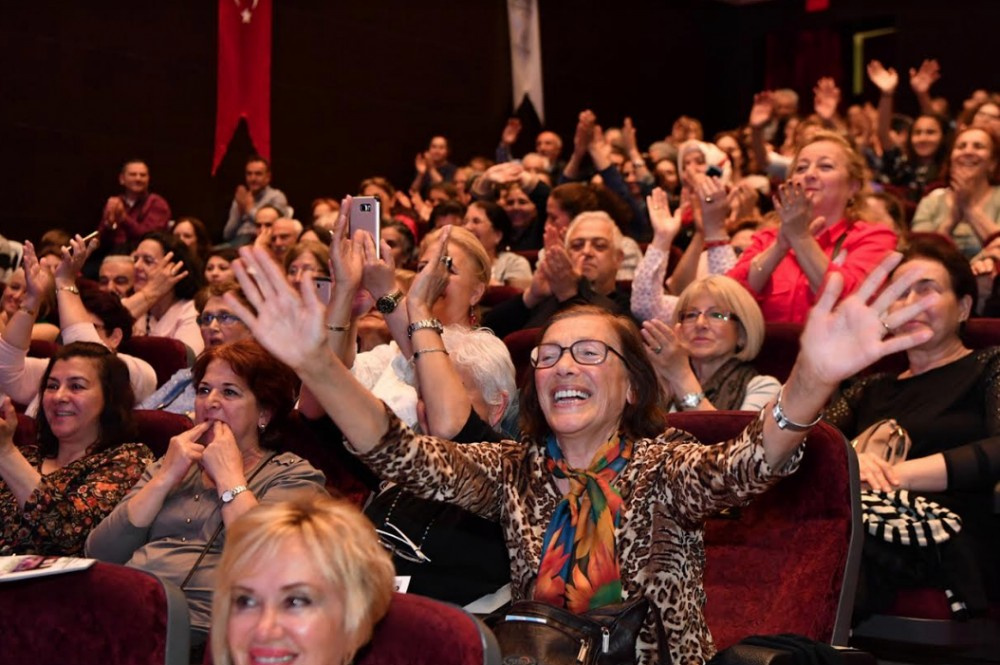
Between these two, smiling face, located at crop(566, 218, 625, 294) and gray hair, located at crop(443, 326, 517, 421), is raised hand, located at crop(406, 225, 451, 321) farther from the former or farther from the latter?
smiling face, located at crop(566, 218, 625, 294)

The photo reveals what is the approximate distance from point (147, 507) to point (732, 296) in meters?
1.46

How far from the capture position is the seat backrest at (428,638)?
151cm

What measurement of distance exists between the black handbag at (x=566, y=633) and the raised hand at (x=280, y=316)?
0.48m

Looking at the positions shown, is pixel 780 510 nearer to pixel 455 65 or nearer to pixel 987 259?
pixel 987 259

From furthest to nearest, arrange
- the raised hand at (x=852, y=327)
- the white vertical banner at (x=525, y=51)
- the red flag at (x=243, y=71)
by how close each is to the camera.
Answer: the white vertical banner at (x=525, y=51)
the red flag at (x=243, y=71)
the raised hand at (x=852, y=327)

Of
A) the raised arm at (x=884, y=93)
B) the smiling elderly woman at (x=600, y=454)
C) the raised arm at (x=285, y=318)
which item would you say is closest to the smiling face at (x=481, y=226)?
the raised arm at (x=884, y=93)

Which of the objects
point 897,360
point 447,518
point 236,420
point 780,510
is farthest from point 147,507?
point 897,360

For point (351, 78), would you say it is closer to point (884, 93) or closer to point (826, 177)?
point (884, 93)

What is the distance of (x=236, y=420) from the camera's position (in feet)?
8.63

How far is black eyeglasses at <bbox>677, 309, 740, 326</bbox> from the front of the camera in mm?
3123

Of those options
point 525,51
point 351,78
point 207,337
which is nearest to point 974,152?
point 207,337

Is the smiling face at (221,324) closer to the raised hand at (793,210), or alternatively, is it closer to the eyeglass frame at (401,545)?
the eyeglass frame at (401,545)

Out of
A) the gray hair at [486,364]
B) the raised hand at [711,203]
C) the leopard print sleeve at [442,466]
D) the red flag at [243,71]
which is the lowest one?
the leopard print sleeve at [442,466]

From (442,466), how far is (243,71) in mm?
7258
